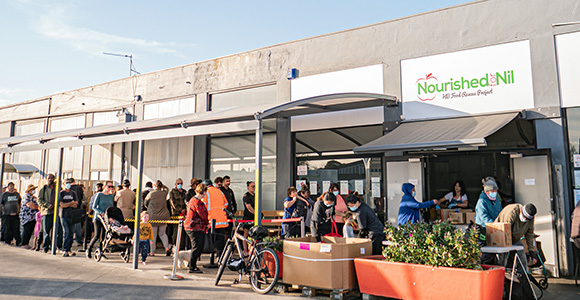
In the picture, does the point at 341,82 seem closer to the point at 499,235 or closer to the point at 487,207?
the point at 487,207

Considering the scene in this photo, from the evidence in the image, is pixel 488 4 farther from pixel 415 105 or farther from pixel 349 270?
pixel 349 270

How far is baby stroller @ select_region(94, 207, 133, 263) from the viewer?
398 inches

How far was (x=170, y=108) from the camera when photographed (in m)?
15.5

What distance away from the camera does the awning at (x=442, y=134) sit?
8023mm

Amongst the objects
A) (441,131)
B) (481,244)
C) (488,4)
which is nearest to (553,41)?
(488,4)

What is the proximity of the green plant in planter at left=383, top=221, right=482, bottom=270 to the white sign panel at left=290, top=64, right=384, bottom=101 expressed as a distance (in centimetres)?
528

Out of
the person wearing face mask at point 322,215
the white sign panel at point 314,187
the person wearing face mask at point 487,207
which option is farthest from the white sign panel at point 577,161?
the white sign panel at point 314,187

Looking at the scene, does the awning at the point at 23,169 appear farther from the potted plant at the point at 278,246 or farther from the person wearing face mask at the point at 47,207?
the potted plant at the point at 278,246

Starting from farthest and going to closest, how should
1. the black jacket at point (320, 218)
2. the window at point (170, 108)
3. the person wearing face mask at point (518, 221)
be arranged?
the window at point (170, 108)
the black jacket at point (320, 218)
the person wearing face mask at point (518, 221)

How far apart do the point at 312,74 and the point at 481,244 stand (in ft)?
23.0

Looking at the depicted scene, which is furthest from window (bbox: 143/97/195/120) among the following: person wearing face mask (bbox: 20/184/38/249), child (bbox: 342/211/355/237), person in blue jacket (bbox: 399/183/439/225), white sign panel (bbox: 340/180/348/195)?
person in blue jacket (bbox: 399/183/439/225)

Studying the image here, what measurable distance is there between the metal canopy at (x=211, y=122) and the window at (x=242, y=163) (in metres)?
1.92

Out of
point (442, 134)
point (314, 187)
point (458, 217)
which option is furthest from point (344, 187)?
point (442, 134)

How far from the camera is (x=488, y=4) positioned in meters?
9.91
